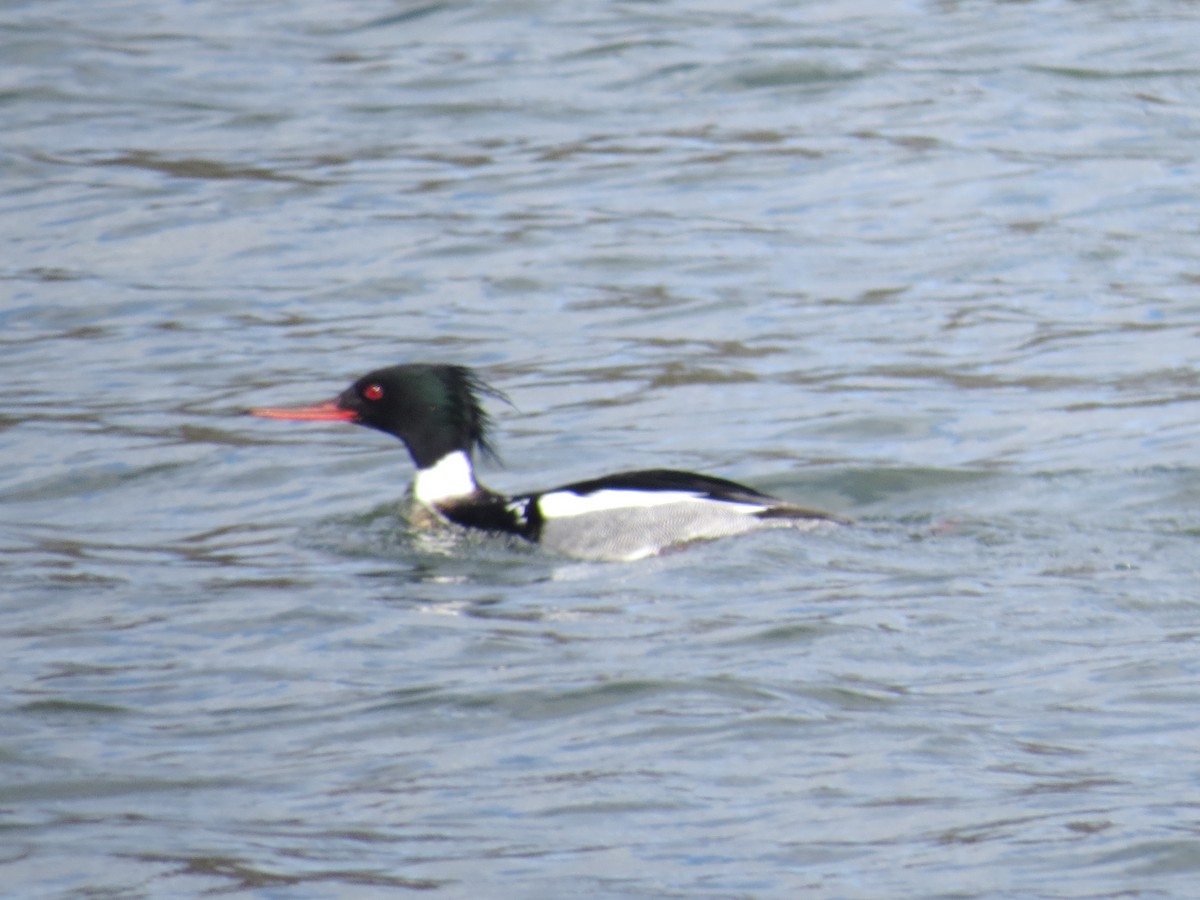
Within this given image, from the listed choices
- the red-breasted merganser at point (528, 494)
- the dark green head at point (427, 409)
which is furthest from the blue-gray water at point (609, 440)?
the dark green head at point (427, 409)

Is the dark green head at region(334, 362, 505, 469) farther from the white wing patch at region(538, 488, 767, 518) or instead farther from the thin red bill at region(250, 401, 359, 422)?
the white wing patch at region(538, 488, 767, 518)

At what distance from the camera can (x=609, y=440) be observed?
32.2ft

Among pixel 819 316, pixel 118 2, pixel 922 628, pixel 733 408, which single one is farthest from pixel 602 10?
pixel 922 628

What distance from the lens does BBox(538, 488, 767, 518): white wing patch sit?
8289 mm

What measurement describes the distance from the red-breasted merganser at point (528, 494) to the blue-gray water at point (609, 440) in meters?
0.13

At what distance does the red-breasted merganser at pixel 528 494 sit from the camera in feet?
27.2

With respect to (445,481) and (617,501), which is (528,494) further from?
(617,501)

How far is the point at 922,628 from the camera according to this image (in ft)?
22.3

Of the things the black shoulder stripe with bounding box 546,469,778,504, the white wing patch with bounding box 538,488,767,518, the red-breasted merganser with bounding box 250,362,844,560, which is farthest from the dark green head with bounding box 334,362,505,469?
the black shoulder stripe with bounding box 546,469,778,504

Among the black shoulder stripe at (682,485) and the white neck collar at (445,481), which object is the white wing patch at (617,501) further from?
the white neck collar at (445,481)

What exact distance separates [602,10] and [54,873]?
13.3 m

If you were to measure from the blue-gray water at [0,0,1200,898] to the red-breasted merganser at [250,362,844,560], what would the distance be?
131mm

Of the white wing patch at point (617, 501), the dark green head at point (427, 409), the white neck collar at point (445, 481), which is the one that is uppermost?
the dark green head at point (427, 409)

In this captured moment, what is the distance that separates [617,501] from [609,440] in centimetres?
146
